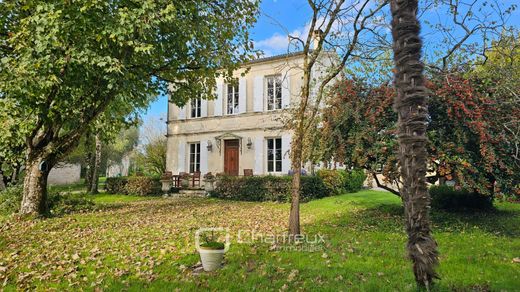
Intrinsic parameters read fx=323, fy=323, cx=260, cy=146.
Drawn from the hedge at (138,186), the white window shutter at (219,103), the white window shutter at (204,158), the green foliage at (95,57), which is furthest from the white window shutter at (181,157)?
the green foliage at (95,57)

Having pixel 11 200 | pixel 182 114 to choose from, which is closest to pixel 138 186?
pixel 182 114

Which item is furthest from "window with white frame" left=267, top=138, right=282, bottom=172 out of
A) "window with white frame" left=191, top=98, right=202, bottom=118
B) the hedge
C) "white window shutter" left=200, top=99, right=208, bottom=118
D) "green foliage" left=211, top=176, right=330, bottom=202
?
the hedge

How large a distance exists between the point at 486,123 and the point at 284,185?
25.0 ft

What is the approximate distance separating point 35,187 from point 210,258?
7320 mm

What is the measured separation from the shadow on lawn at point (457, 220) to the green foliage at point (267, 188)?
12.7 ft

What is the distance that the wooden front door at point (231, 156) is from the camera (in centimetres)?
1806

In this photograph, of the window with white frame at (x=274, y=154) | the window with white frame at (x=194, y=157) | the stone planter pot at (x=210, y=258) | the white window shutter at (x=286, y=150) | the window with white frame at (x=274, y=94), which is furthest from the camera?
the window with white frame at (x=194, y=157)

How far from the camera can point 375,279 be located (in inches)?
154

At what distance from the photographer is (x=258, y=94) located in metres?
17.5

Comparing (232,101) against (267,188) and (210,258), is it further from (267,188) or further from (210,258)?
(210,258)

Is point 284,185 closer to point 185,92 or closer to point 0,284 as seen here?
point 185,92

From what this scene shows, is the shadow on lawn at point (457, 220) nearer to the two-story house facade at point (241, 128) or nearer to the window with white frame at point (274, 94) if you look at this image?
the two-story house facade at point (241, 128)

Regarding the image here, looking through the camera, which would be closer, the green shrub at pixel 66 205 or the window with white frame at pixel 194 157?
the green shrub at pixel 66 205

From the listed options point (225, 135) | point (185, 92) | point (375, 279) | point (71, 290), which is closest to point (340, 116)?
point (375, 279)
